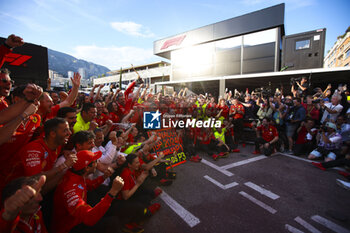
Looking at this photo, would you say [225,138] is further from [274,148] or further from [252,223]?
[252,223]

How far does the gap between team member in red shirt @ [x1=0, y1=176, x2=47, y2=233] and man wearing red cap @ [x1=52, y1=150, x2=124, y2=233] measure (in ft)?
0.70

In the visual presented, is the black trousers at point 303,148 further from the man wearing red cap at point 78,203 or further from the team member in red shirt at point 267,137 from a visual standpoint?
the man wearing red cap at point 78,203

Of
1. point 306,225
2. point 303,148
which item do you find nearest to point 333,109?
point 303,148

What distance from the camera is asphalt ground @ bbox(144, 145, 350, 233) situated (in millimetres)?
2518

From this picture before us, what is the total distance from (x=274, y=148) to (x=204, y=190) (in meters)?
4.15

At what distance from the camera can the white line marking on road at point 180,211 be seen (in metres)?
2.58

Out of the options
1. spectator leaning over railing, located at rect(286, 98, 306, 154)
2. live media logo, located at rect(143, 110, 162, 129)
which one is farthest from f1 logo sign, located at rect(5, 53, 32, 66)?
spectator leaning over railing, located at rect(286, 98, 306, 154)

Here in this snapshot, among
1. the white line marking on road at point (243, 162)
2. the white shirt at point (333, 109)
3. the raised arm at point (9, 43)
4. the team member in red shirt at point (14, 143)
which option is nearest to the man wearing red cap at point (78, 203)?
the team member in red shirt at point (14, 143)

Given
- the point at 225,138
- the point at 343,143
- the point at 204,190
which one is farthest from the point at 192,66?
the point at 204,190

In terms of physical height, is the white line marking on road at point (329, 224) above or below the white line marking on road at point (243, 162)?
below

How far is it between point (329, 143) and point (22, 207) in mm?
7293

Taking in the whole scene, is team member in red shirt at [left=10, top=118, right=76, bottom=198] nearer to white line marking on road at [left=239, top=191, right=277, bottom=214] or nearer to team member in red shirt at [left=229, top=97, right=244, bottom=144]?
white line marking on road at [left=239, top=191, right=277, bottom=214]

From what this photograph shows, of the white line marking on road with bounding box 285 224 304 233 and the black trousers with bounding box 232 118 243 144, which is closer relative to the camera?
the white line marking on road with bounding box 285 224 304 233

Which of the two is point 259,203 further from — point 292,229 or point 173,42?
point 173,42
